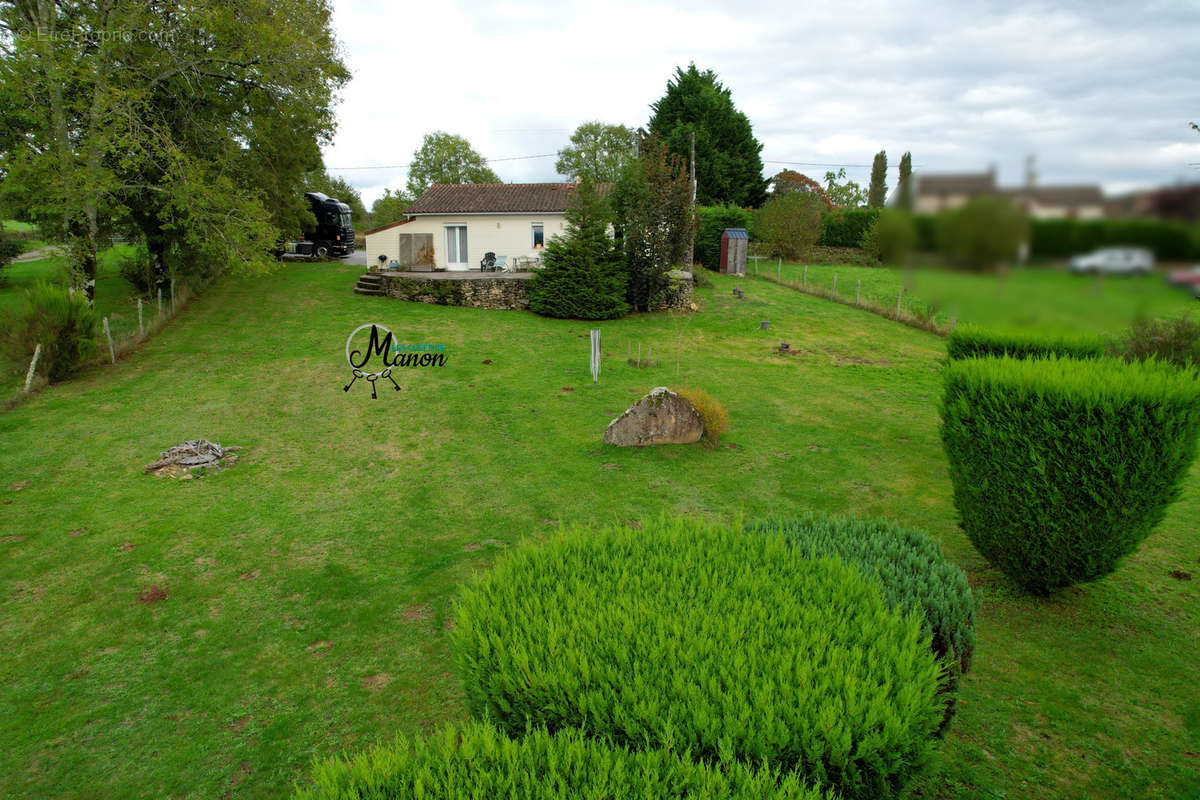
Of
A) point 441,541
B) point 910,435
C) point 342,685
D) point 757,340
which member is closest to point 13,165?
point 441,541

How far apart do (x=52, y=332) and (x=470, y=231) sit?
1720 centimetres

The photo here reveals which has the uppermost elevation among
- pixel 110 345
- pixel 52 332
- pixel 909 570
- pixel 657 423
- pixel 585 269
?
pixel 585 269

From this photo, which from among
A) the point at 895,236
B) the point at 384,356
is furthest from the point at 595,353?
the point at 895,236

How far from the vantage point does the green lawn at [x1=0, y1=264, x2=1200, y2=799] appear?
5.06 metres

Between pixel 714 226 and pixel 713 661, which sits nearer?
pixel 713 661

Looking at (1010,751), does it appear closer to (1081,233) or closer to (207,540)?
(1081,233)

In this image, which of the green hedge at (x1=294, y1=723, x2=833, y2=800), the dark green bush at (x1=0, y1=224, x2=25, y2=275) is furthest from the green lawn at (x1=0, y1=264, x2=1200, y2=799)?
the dark green bush at (x1=0, y1=224, x2=25, y2=275)

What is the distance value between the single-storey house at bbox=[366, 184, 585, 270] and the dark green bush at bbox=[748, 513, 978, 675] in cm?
2570

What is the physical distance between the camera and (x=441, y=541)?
8.71 metres

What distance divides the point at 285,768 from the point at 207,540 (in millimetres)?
4949

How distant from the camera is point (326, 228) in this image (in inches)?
1469

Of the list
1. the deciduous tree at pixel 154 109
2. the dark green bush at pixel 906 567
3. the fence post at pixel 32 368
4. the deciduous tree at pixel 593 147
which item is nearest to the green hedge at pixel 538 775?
the dark green bush at pixel 906 567

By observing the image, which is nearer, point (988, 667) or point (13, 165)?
point (988, 667)

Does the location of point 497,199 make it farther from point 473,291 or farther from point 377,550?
point 377,550
